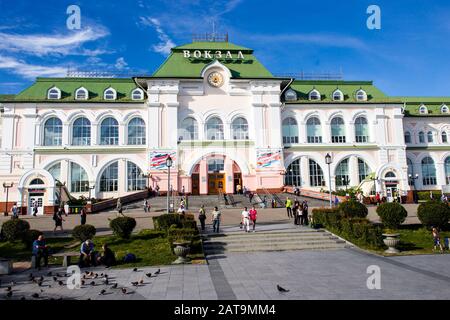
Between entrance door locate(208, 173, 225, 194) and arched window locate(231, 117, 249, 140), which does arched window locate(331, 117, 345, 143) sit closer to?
arched window locate(231, 117, 249, 140)

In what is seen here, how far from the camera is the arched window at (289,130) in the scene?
4638 cm

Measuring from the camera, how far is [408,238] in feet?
62.0

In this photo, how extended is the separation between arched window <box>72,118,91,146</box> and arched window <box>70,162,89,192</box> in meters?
2.95

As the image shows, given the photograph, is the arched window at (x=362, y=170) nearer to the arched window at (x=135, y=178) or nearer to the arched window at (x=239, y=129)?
the arched window at (x=239, y=129)

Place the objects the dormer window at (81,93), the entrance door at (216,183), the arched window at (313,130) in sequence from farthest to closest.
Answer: the arched window at (313,130)
the dormer window at (81,93)
the entrance door at (216,183)

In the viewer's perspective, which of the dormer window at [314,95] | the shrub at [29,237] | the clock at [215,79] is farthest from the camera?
the dormer window at [314,95]

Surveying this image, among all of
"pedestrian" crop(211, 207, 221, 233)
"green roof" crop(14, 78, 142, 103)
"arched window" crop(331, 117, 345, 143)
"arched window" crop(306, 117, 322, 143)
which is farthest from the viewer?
"arched window" crop(331, 117, 345, 143)

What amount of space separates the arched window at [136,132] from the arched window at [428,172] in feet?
134

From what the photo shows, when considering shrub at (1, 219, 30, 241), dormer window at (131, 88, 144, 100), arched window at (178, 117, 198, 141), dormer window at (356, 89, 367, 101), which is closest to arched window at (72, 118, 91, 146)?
dormer window at (131, 88, 144, 100)

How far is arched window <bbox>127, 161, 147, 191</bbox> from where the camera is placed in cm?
4303

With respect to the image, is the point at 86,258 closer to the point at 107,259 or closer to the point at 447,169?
the point at 107,259

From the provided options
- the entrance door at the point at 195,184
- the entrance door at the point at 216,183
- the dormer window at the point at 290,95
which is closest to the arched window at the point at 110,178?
the entrance door at the point at 195,184

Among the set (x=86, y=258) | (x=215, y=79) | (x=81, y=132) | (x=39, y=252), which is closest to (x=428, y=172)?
(x=215, y=79)
